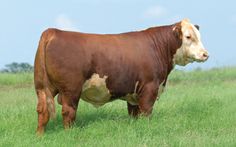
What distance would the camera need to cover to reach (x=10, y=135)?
7.93 meters

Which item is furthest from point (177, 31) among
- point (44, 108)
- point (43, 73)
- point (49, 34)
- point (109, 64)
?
point (44, 108)

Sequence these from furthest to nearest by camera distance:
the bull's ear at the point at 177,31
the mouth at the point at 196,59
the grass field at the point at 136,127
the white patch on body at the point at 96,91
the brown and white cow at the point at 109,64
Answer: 1. the bull's ear at the point at 177,31
2. the mouth at the point at 196,59
3. the white patch on body at the point at 96,91
4. the brown and white cow at the point at 109,64
5. the grass field at the point at 136,127

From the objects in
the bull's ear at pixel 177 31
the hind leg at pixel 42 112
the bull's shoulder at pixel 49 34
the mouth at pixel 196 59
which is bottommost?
the hind leg at pixel 42 112

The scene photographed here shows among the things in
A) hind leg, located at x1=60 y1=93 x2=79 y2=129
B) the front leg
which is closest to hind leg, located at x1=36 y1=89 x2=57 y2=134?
hind leg, located at x1=60 y1=93 x2=79 y2=129

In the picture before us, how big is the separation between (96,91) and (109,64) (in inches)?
17.4

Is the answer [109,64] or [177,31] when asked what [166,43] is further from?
[109,64]

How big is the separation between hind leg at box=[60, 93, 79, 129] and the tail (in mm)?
159

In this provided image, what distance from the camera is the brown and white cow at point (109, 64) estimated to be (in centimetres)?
812

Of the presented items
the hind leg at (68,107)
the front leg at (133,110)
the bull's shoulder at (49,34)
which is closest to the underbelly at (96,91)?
the hind leg at (68,107)

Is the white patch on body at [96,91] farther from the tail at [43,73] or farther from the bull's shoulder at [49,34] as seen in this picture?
the bull's shoulder at [49,34]

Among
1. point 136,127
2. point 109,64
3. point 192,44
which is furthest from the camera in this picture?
point 192,44

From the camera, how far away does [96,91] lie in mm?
8469

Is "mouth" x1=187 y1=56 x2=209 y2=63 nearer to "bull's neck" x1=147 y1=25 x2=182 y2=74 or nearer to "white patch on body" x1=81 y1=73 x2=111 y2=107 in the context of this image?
"bull's neck" x1=147 y1=25 x2=182 y2=74

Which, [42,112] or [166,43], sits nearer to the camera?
[42,112]
